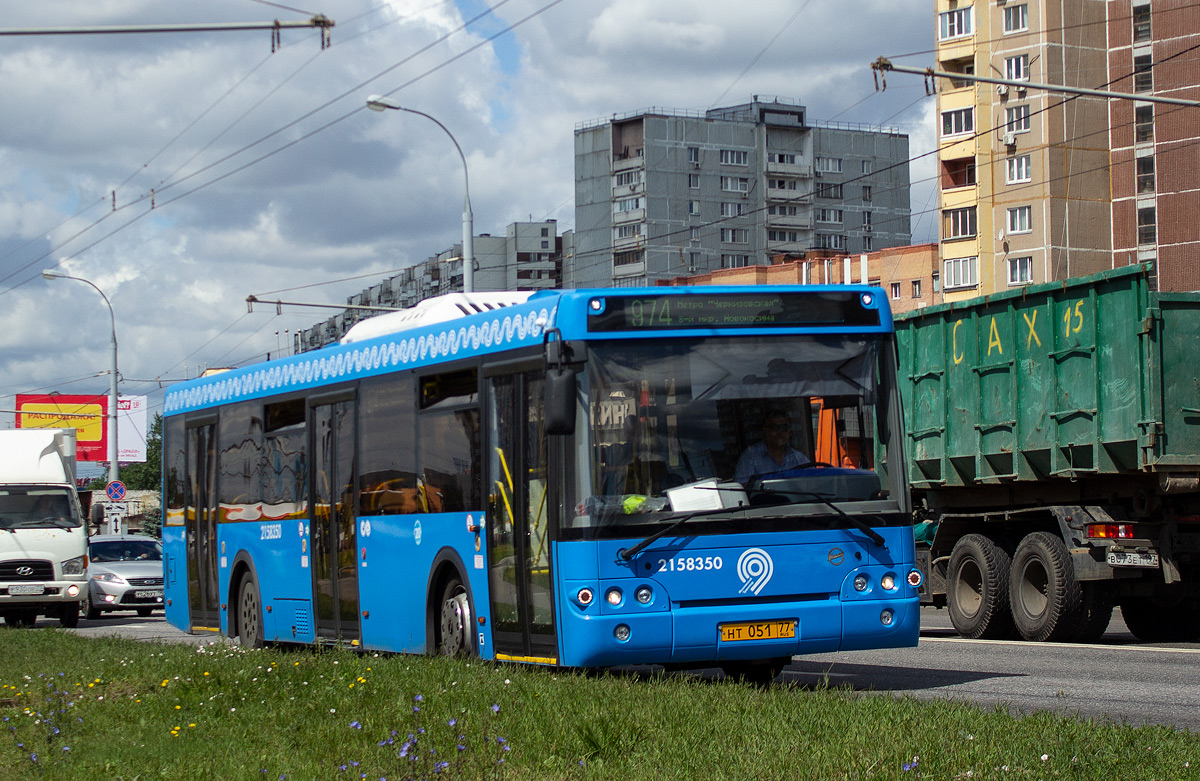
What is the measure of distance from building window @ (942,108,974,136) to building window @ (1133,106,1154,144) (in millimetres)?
7589

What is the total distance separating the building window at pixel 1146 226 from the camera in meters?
77.4

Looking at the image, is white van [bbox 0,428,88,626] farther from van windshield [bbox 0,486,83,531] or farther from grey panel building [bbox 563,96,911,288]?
grey panel building [bbox 563,96,911,288]

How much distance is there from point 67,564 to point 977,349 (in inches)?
598

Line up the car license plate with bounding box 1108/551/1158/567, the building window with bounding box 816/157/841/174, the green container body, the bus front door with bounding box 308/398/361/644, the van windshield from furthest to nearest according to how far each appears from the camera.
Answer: the building window with bounding box 816/157/841/174 → the van windshield → the car license plate with bounding box 1108/551/1158/567 → the green container body → the bus front door with bounding box 308/398/361/644

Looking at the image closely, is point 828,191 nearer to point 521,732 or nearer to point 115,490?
point 115,490

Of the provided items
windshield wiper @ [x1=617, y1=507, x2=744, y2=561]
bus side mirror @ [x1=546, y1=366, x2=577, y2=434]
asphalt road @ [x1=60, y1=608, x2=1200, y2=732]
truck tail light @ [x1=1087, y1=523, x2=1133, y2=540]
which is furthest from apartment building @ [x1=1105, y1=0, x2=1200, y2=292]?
bus side mirror @ [x1=546, y1=366, x2=577, y2=434]

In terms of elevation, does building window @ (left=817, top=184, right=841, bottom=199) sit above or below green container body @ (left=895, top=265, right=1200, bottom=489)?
above

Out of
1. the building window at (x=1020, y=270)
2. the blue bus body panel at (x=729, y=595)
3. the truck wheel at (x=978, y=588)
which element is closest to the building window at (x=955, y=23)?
the building window at (x=1020, y=270)

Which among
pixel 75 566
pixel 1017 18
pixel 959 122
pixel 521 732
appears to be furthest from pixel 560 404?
pixel 959 122

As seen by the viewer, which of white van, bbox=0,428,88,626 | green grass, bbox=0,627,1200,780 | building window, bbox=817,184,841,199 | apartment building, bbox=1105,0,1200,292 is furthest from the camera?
building window, bbox=817,184,841,199

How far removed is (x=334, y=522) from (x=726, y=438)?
5.34 meters

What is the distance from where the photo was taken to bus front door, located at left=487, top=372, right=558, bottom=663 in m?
10.6

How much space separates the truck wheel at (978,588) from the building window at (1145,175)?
211 ft

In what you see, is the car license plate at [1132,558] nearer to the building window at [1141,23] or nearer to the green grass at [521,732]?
the green grass at [521,732]
